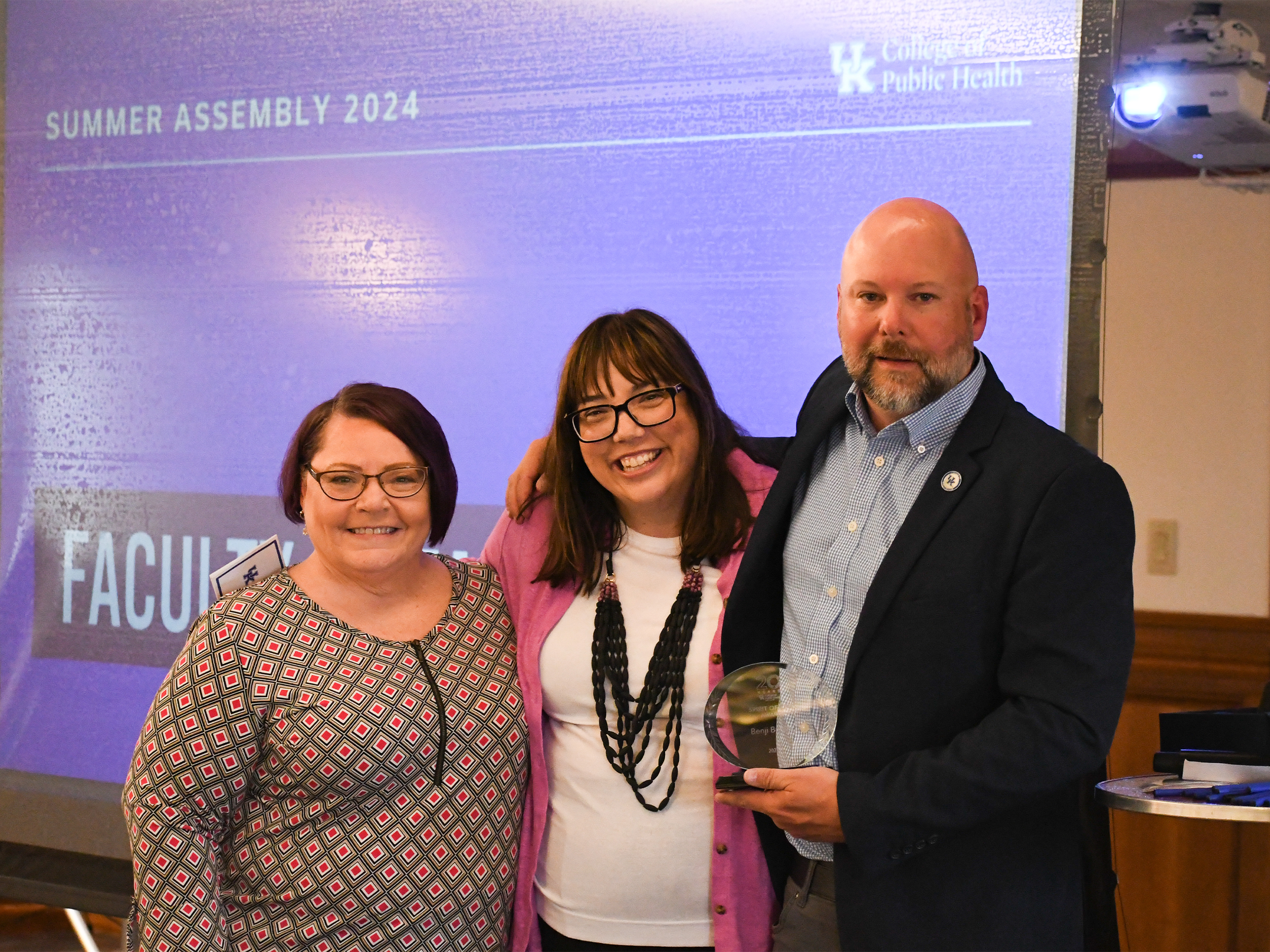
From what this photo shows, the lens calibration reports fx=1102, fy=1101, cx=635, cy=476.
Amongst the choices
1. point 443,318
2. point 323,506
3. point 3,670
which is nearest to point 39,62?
point 443,318

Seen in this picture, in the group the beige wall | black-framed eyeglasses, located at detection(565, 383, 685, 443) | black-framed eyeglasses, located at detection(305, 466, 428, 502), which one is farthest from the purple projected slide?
black-framed eyeglasses, located at detection(305, 466, 428, 502)

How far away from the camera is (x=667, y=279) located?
2598 mm

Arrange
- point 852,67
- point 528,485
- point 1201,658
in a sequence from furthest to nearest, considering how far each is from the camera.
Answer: point 1201,658, point 852,67, point 528,485

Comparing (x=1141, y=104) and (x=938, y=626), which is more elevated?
(x=1141, y=104)

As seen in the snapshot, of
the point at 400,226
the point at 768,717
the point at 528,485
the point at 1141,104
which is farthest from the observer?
the point at 400,226

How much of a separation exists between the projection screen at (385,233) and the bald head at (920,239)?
2.93 ft

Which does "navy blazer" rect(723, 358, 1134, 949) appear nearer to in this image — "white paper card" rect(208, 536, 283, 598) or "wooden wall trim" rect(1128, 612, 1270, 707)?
"white paper card" rect(208, 536, 283, 598)

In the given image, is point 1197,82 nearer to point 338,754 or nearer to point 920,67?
point 920,67

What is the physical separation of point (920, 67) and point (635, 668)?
4.87 ft

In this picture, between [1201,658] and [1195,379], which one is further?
[1201,658]

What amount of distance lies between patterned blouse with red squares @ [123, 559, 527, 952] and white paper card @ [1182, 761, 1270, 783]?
3.63 ft

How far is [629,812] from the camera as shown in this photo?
1.69m

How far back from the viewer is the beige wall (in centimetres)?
254

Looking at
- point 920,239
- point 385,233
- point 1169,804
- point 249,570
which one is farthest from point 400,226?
point 1169,804
